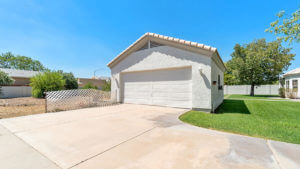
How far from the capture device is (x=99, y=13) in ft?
29.9

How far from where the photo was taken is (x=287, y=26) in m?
5.85

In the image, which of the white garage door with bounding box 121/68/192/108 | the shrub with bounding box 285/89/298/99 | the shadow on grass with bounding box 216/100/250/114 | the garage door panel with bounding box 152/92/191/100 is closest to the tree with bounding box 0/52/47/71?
the white garage door with bounding box 121/68/192/108

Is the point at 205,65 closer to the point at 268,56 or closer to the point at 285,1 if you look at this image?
the point at 285,1

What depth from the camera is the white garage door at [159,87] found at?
22.9 feet

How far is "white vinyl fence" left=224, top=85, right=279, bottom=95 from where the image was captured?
1870 centimetres

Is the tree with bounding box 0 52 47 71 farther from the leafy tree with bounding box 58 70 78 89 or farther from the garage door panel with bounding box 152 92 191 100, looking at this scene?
the garage door panel with bounding box 152 92 191 100

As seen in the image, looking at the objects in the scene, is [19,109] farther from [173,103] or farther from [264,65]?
[264,65]

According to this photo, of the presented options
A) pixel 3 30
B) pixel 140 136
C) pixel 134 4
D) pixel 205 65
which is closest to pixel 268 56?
pixel 205 65

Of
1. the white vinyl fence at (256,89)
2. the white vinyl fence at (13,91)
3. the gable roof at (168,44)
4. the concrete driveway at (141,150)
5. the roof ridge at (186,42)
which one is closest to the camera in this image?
the concrete driveway at (141,150)

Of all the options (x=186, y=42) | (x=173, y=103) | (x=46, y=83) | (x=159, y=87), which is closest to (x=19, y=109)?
(x=46, y=83)

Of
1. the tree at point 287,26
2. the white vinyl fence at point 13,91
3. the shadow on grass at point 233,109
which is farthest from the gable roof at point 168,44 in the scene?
the white vinyl fence at point 13,91

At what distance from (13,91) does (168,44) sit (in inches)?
818

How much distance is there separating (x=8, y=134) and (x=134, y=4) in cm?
956

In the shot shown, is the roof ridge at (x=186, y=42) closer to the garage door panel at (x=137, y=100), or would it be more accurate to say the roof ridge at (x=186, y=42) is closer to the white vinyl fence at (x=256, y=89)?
the garage door panel at (x=137, y=100)
